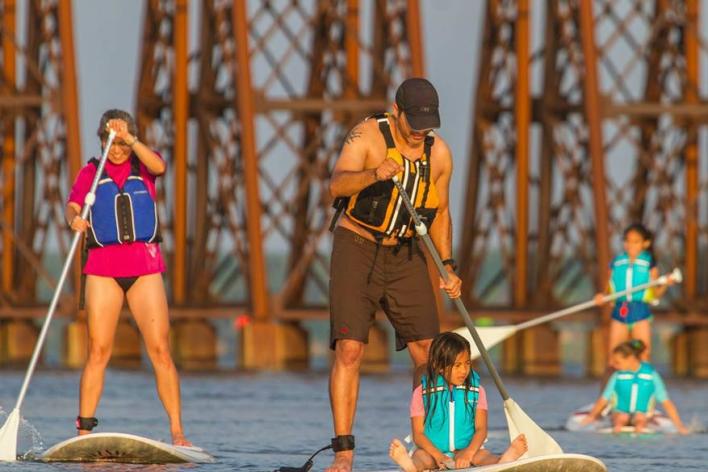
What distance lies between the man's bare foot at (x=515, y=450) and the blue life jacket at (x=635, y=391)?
5354 millimetres

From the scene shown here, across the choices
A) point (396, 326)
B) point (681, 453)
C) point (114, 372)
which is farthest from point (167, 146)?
point (396, 326)

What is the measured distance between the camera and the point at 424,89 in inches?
441

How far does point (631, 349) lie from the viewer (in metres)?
16.6

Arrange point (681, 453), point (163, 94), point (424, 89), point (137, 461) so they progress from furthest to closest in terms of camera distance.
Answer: point (163, 94) → point (681, 453) → point (137, 461) → point (424, 89)

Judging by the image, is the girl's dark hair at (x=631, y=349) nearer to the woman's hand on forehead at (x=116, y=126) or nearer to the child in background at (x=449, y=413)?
the woman's hand on forehead at (x=116, y=126)

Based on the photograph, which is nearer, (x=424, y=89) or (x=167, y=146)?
(x=424, y=89)

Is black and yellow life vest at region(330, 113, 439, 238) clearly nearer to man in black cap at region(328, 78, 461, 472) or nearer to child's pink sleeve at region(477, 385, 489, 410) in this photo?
man in black cap at region(328, 78, 461, 472)

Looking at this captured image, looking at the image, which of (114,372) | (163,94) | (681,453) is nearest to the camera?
(681,453)

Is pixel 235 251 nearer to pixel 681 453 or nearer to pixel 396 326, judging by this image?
pixel 681 453

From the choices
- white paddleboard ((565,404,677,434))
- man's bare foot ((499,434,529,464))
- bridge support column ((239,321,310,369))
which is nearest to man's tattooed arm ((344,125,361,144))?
man's bare foot ((499,434,529,464))

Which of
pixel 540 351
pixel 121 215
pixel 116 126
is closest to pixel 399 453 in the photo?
pixel 121 215

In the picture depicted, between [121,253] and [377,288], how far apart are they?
157 cm

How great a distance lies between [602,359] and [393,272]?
15.4 meters

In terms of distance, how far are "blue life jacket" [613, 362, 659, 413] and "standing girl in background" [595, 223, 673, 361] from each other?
4.27 feet
